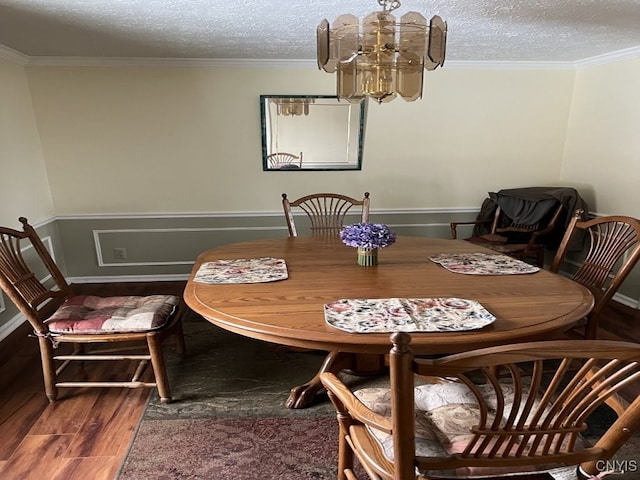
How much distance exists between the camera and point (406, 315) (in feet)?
4.27

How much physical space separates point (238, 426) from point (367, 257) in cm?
96

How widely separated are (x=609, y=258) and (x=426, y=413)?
1.26 m

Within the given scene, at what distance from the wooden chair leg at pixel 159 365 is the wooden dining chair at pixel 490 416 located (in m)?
1.02

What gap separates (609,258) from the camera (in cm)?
183

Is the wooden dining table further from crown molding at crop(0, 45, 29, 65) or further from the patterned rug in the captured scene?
crown molding at crop(0, 45, 29, 65)

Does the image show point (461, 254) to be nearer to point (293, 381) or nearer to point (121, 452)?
point (293, 381)

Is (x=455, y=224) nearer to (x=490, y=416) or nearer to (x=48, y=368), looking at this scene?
(x=490, y=416)

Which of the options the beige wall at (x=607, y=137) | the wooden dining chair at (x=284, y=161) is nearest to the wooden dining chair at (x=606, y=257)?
the beige wall at (x=607, y=137)

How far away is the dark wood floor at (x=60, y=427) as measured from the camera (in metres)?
1.57

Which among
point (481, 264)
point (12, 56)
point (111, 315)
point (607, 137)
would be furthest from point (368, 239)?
point (12, 56)

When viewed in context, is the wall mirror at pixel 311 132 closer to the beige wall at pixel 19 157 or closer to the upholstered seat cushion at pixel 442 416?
the beige wall at pixel 19 157

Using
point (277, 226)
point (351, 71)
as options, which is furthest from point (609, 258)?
point (277, 226)

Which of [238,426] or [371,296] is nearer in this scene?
[371,296]

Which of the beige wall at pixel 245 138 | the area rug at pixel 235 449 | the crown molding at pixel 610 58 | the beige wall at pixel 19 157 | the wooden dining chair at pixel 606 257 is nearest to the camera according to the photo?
the area rug at pixel 235 449
